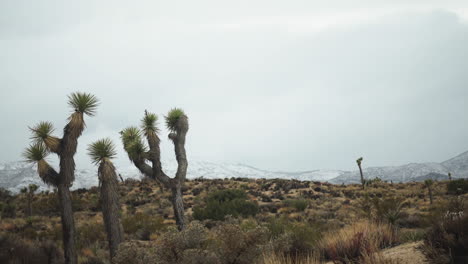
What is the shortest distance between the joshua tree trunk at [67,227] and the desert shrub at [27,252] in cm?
57

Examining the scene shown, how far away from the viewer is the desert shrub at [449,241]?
15.7 feet

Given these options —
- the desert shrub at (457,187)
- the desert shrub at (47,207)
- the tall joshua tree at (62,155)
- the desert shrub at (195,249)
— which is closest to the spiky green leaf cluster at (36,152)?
the tall joshua tree at (62,155)

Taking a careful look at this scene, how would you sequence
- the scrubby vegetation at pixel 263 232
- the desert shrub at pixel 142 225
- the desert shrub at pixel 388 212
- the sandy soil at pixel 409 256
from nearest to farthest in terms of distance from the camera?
1. the sandy soil at pixel 409 256
2. the scrubby vegetation at pixel 263 232
3. the desert shrub at pixel 388 212
4. the desert shrub at pixel 142 225

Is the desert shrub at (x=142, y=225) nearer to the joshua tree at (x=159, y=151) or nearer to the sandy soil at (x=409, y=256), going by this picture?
the joshua tree at (x=159, y=151)

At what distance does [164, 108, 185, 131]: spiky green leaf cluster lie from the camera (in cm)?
1852

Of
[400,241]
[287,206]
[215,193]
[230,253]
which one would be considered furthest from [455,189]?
[230,253]

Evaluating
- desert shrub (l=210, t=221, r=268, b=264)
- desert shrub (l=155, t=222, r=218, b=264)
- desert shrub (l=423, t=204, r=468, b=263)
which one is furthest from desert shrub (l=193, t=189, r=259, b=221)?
desert shrub (l=423, t=204, r=468, b=263)

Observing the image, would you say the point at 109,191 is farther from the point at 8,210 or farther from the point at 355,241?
the point at 8,210

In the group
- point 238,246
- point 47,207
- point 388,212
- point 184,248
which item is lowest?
point 388,212

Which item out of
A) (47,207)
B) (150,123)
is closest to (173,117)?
(150,123)

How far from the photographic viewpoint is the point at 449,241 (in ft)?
16.3

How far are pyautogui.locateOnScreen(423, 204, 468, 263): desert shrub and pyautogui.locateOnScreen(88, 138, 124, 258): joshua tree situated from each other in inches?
428

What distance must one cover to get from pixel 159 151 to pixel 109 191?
462cm

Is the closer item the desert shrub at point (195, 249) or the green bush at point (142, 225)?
the desert shrub at point (195, 249)
